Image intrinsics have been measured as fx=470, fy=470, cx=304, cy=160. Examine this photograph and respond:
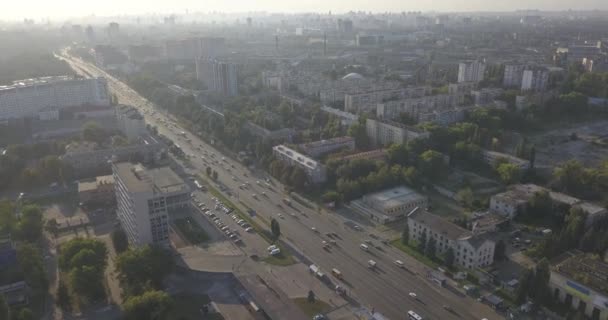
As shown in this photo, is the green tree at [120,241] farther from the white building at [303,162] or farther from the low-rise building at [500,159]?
Answer: the low-rise building at [500,159]

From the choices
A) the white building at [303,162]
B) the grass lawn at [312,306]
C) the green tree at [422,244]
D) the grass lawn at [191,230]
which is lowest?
the grass lawn at [312,306]

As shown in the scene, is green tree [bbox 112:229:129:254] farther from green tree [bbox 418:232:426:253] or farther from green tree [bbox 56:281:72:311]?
green tree [bbox 418:232:426:253]

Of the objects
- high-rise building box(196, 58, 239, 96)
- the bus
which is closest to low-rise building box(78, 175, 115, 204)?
the bus

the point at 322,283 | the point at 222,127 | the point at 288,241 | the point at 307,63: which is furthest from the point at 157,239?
the point at 307,63

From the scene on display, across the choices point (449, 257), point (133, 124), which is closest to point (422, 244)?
point (449, 257)

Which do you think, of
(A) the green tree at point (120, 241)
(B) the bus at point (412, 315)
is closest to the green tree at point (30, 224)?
(A) the green tree at point (120, 241)

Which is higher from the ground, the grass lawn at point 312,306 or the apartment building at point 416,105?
the apartment building at point 416,105

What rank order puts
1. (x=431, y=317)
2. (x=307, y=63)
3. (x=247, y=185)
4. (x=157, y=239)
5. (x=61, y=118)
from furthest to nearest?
(x=307, y=63)
(x=61, y=118)
(x=247, y=185)
(x=157, y=239)
(x=431, y=317)

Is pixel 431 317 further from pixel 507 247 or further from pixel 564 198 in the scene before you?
pixel 564 198
